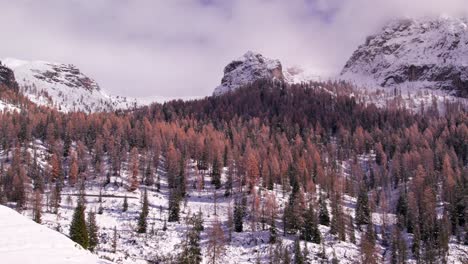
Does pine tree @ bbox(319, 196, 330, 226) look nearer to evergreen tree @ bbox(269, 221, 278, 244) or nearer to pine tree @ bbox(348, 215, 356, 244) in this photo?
pine tree @ bbox(348, 215, 356, 244)

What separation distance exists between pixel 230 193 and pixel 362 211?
38391 mm

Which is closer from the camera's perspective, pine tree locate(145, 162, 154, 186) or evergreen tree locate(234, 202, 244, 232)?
evergreen tree locate(234, 202, 244, 232)

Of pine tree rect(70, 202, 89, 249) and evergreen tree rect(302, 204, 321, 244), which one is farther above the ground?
pine tree rect(70, 202, 89, 249)

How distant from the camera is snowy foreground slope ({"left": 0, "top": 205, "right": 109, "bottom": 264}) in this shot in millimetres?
27578

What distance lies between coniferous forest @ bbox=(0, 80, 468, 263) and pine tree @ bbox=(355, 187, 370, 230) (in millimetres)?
308

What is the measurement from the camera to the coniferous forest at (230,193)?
341 ft

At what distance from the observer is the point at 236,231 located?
11438 centimetres

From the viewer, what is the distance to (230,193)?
141000mm

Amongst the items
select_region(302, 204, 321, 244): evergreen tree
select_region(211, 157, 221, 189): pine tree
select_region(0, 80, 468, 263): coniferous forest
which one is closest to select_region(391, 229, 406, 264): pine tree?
select_region(0, 80, 468, 263): coniferous forest

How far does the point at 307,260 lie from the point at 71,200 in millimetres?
66148

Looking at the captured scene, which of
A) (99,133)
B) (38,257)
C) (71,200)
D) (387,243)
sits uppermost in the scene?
(99,133)

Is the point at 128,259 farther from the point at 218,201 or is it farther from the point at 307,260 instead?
the point at 218,201

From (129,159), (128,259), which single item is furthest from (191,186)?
(128,259)

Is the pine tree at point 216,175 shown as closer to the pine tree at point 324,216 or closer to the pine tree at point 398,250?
the pine tree at point 324,216
